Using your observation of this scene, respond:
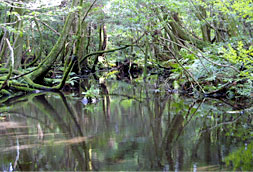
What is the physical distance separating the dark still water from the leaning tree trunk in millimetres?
3777

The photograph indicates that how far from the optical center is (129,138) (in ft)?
12.2

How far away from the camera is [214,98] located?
700cm

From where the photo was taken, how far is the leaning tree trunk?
9.33 m

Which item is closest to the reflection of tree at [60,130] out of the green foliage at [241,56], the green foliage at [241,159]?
the green foliage at [241,159]

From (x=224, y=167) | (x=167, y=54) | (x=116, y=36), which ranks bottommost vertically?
(x=224, y=167)

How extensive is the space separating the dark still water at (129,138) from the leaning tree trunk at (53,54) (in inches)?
149

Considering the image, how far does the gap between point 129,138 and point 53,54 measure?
21.9 feet

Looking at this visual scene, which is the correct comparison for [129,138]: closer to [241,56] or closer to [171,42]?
[241,56]

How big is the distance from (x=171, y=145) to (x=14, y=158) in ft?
5.84

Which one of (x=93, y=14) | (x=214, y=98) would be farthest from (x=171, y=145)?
(x=93, y=14)

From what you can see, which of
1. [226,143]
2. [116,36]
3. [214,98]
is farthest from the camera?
[116,36]

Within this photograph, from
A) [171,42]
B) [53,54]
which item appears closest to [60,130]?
[171,42]

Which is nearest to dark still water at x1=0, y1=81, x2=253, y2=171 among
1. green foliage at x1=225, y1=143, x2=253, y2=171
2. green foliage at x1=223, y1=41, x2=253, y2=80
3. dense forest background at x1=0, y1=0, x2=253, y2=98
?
green foliage at x1=225, y1=143, x2=253, y2=171

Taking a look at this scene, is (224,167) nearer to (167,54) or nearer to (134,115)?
(134,115)
